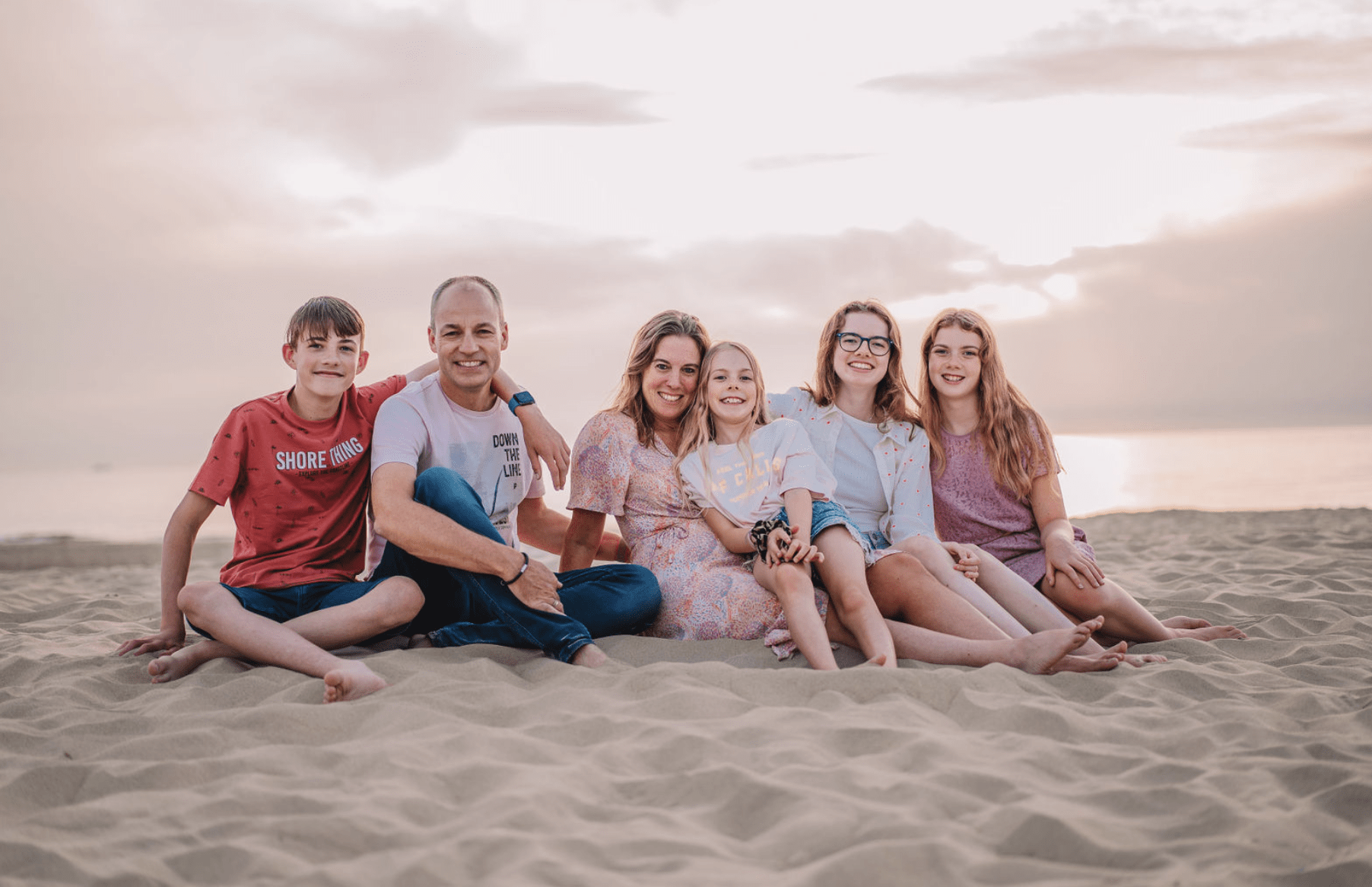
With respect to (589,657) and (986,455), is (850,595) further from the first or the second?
(986,455)

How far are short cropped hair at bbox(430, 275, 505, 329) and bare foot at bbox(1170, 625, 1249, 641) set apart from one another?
2855mm

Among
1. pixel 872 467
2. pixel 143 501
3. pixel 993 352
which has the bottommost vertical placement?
pixel 143 501

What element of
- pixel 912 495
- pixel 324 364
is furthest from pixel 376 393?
pixel 912 495

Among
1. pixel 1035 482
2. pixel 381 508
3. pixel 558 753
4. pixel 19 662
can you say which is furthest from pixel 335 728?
pixel 1035 482

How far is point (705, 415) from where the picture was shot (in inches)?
139

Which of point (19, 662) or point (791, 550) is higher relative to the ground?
point (791, 550)

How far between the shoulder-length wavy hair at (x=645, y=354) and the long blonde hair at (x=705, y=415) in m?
0.12

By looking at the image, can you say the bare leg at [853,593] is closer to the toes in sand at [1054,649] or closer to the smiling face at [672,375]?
the toes in sand at [1054,649]

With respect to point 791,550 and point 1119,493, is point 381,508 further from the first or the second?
point 1119,493

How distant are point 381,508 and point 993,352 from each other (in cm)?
249

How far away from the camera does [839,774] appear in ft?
6.63

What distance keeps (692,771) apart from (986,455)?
2.25m

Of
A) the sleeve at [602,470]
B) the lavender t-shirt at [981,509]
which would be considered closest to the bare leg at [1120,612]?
the lavender t-shirt at [981,509]

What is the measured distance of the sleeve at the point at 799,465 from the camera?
337cm
